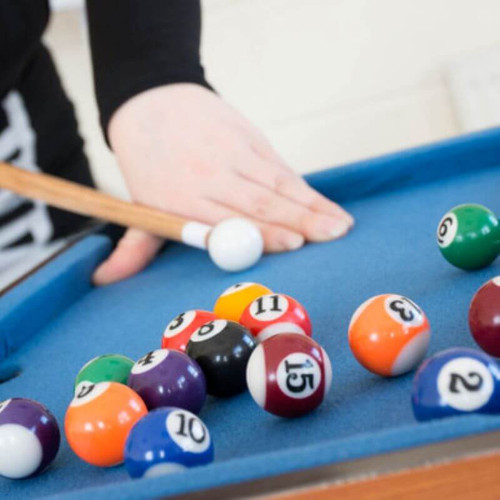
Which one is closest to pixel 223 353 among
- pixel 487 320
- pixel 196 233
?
pixel 487 320

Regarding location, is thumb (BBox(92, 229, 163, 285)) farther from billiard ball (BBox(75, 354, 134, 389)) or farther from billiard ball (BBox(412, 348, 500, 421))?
billiard ball (BBox(412, 348, 500, 421))

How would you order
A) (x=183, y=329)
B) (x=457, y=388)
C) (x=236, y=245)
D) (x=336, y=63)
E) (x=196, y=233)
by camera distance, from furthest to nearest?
(x=336, y=63) → (x=196, y=233) → (x=236, y=245) → (x=183, y=329) → (x=457, y=388)

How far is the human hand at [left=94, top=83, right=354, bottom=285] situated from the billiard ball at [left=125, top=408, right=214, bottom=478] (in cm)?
94

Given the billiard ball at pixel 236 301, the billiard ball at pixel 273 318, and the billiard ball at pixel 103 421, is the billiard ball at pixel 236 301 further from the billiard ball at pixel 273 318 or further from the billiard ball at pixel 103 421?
the billiard ball at pixel 103 421

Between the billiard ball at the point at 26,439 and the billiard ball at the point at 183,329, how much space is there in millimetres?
199

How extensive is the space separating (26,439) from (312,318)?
0.44 meters

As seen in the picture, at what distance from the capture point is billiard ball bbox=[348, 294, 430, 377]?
0.80 metres

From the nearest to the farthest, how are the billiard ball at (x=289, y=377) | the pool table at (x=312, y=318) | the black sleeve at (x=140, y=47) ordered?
the pool table at (x=312, y=318)
the billiard ball at (x=289, y=377)
the black sleeve at (x=140, y=47)

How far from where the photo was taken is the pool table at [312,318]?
1.73ft

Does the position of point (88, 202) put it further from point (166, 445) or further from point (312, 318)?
point (166, 445)

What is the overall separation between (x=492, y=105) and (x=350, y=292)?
2.42 m

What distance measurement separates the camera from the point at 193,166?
1.70 meters

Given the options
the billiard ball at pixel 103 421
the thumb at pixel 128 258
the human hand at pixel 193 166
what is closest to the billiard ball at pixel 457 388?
the billiard ball at pixel 103 421

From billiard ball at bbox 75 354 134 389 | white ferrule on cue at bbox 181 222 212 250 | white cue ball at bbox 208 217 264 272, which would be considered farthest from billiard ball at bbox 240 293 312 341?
white ferrule on cue at bbox 181 222 212 250
